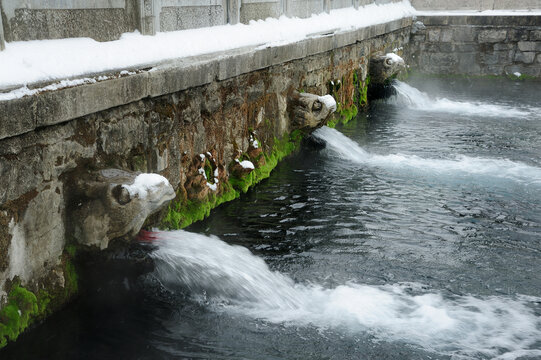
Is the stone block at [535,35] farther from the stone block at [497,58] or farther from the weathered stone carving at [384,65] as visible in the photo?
the weathered stone carving at [384,65]

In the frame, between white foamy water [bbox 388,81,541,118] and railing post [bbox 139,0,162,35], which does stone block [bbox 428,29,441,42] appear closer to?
white foamy water [bbox 388,81,541,118]

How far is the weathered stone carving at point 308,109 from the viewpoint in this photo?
26.8ft

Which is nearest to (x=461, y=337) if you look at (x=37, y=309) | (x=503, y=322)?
(x=503, y=322)

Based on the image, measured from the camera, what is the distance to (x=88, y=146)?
4.32m

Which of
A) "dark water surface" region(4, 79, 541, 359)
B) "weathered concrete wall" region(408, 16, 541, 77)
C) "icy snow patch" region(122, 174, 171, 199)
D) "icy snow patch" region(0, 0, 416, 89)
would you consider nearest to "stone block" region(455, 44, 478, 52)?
"weathered concrete wall" region(408, 16, 541, 77)

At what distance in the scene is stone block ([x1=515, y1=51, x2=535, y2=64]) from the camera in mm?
16192

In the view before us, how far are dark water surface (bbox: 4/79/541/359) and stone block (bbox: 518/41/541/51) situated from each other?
937 cm

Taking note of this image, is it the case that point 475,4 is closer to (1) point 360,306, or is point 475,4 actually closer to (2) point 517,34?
(2) point 517,34

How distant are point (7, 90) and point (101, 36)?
153 centimetres

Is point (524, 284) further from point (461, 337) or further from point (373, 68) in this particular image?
point (373, 68)

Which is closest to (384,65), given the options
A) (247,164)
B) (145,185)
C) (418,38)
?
(418,38)

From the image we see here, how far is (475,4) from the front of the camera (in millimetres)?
16938

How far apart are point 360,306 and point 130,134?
224 cm

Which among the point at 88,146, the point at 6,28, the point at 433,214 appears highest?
the point at 6,28
